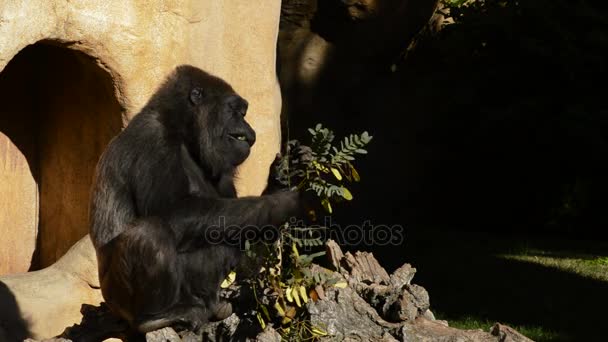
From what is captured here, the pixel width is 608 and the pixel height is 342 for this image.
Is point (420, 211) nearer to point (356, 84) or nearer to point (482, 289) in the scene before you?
point (356, 84)

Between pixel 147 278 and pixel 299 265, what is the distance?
802mm

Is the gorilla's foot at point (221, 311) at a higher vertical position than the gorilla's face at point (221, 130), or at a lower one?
lower

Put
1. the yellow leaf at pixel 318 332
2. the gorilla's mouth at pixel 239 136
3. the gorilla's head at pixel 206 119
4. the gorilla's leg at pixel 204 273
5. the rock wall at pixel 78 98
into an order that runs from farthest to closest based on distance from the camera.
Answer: the rock wall at pixel 78 98 < the gorilla's mouth at pixel 239 136 < the gorilla's head at pixel 206 119 < the gorilla's leg at pixel 204 273 < the yellow leaf at pixel 318 332

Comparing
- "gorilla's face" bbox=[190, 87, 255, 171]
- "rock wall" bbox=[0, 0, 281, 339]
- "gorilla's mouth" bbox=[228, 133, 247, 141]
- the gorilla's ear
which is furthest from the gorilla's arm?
"rock wall" bbox=[0, 0, 281, 339]

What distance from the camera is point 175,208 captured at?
505 cm

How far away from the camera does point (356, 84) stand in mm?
9977

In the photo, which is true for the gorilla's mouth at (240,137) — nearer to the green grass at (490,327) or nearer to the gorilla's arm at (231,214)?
the gorilla's arm at (231,214)

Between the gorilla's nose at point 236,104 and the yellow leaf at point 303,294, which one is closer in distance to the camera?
the yellow leaf at point 303,294

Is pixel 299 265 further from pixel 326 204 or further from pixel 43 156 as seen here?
pixel 43 156

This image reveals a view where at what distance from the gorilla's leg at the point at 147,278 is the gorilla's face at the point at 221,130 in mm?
582

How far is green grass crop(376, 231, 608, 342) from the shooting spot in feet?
22.5

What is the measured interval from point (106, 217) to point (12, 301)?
130 centimetres

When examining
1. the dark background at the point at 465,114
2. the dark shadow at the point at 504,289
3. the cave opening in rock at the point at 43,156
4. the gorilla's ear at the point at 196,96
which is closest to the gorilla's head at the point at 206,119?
the gorilla's ear at the point at 196,96

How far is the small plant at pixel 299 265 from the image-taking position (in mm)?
4824
